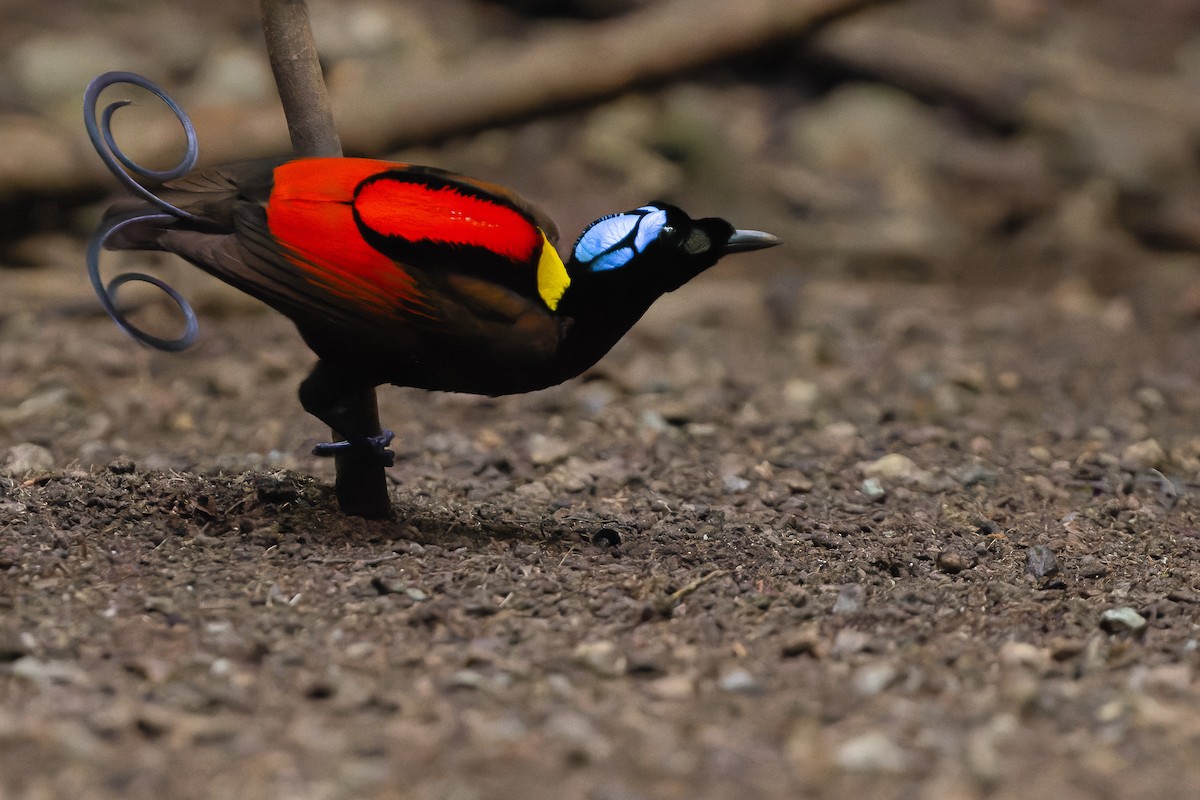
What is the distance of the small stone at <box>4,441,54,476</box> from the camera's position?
3410mm

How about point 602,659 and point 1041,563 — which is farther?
point 1041,563

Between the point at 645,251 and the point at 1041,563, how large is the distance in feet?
3.86

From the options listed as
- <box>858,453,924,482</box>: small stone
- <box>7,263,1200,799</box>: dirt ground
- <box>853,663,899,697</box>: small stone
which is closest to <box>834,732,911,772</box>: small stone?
<box>7,263,1200,799</box>: dirt ground

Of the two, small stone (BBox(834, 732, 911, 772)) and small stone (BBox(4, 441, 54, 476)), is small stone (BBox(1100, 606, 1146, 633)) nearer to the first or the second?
small stone (BBox(834, 732, 911, 772))

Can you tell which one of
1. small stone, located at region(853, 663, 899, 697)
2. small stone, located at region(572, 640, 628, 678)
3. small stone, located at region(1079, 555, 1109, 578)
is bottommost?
small stone, located at region(1079, 555, 1109, 578)

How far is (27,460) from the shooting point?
11.7 feet

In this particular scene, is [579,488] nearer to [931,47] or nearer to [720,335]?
[720,335]

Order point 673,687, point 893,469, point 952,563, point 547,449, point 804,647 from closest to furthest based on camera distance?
point 673,687
point 804,647
point 952,563
point 893,469
point 547,449

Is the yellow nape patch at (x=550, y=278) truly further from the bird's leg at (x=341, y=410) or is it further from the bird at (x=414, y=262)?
the bird's leg at (x=341, y=410)

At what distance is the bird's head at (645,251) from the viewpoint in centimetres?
273

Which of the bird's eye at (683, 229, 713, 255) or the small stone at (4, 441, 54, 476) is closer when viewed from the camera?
the bird's eye at (683, 229, 713, 255)

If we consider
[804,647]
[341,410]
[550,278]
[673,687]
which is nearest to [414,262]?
[550,278]

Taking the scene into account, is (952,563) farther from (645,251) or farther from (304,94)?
(304,94)

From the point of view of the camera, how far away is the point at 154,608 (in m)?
2.55
